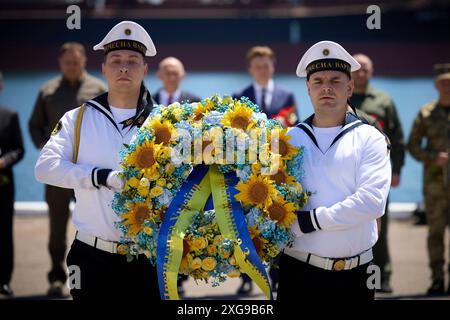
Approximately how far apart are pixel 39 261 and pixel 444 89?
3738 mm

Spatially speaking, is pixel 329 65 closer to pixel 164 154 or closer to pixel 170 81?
pixel 164 154

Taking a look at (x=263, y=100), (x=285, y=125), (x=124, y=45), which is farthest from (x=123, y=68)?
(x=263, y=100)

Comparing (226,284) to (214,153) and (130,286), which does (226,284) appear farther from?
(214,153)

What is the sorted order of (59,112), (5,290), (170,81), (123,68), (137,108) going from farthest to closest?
(170,81) → (59,112) → (5,290) → (137,108) → (123,68)

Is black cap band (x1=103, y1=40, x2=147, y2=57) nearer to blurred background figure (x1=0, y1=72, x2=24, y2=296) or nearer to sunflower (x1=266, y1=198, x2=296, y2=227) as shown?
sunflower (x1=266, y1=198, x2=296, y2=227)

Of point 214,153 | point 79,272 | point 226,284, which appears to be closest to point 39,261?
point 226,284

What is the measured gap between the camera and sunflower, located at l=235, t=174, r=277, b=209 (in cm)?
346

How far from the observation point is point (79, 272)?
3.84m

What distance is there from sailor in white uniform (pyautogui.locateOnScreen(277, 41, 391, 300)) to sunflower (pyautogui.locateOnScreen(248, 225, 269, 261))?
16cm

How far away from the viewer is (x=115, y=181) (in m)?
3.63

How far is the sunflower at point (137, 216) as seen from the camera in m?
3.54

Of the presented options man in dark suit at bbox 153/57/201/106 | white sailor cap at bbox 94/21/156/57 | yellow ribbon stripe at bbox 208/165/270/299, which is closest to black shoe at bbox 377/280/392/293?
man in dark suit at bbox 153/57/201/106

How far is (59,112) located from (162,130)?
2941 mm

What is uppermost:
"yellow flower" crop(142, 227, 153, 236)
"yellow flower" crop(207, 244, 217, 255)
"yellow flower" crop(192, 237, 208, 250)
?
"yellow flower" crop(142, 227, 153, 236)
